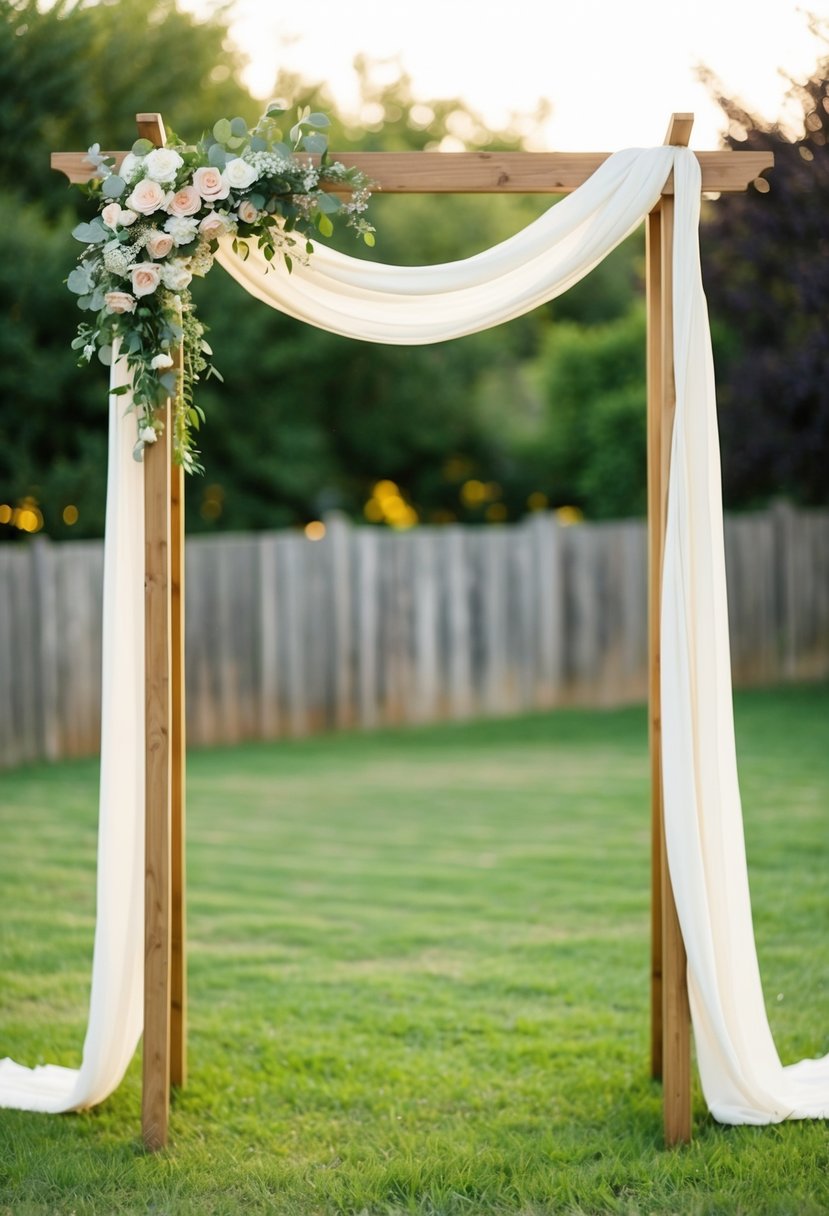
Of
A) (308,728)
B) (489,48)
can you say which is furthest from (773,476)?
(489,48)

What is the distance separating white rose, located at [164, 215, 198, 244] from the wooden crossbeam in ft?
1.20

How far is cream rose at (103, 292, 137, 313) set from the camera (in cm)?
303

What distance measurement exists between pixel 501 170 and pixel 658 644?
1.35m

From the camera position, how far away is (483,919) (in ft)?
16.9

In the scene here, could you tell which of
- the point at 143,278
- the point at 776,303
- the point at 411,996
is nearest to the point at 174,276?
the point at 143,278

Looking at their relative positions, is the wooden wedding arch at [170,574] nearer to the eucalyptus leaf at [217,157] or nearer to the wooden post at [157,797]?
the wooden post at [157,797]

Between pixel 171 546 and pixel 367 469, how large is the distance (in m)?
12.2

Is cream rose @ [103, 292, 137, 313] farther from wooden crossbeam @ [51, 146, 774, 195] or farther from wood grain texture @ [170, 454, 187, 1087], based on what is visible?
wood grain texture @ [170, 454, 187, 1087]

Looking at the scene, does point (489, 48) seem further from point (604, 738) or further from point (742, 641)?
point (604, 738)

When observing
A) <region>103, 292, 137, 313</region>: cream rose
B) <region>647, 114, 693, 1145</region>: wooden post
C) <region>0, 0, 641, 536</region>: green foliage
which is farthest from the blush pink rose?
<region>0, 0, 641, 536</region>: green foliage

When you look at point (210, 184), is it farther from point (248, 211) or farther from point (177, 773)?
point (177, 773)

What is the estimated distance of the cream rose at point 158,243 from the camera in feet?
9.99

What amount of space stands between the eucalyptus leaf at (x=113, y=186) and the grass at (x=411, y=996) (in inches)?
96.2

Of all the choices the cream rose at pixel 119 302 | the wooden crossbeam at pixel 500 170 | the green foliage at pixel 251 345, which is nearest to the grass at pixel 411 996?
the cream rose at pixel 119 302
